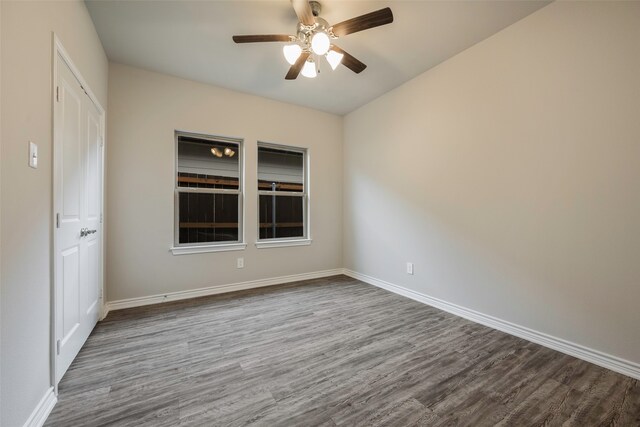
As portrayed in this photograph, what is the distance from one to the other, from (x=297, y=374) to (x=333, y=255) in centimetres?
267

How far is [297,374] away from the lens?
174 centimetres

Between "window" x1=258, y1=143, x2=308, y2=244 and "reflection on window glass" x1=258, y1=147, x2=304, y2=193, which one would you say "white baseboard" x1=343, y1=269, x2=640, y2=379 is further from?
"reflection on window glass" x1=258, y1=147, x2=304, y2=193

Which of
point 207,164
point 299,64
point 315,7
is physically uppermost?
point 315,7

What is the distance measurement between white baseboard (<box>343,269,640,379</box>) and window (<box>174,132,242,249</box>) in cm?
260

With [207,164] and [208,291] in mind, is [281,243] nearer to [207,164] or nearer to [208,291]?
[208,291]

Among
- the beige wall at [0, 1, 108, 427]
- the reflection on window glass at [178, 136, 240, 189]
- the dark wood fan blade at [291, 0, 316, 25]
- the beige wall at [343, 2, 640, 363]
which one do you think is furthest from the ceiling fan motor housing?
the reflection on window glass at [178, 136, 240, 189]

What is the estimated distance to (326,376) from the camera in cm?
172

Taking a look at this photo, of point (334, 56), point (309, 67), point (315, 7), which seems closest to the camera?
point (315, 7)

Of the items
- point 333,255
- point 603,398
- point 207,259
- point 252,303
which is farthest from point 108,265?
point 603,398

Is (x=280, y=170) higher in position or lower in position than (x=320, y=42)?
lower

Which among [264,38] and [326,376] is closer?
[326,376]

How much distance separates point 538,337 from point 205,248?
360 cm

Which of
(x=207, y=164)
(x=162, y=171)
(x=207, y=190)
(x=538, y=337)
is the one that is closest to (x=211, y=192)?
(x=207, y=190)

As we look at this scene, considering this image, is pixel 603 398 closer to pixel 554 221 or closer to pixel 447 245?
pixel 554 221
